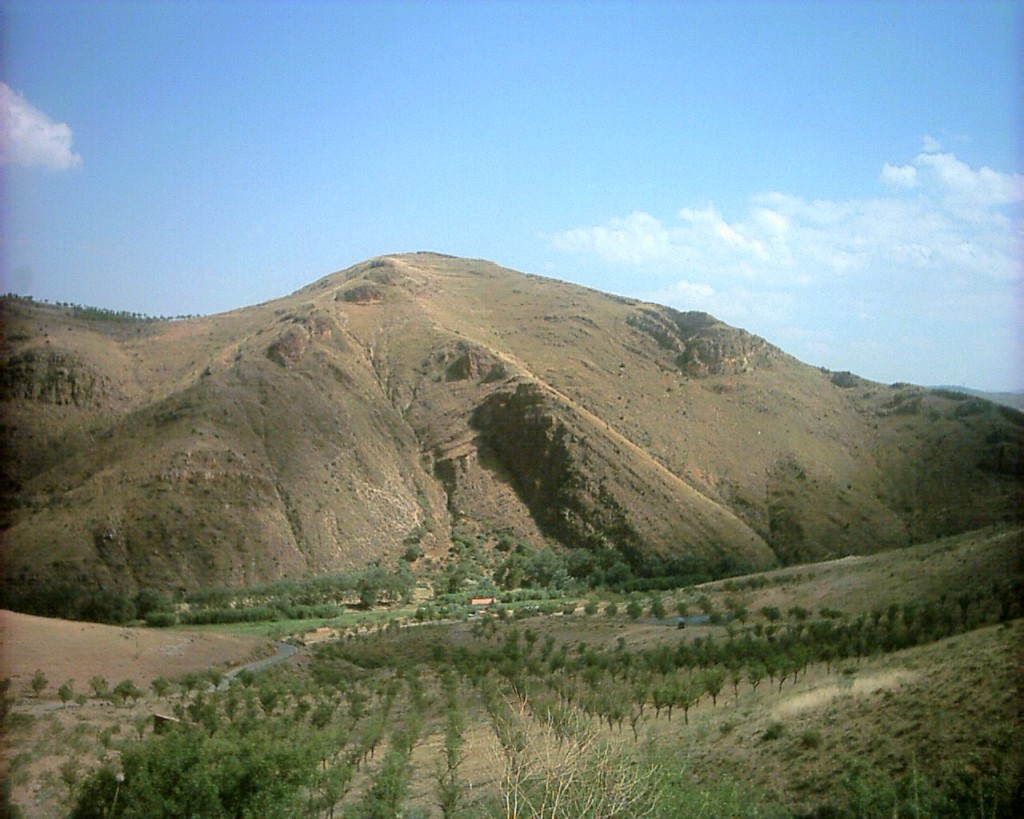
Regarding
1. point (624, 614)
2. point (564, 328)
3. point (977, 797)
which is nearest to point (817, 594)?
point (624, 614)

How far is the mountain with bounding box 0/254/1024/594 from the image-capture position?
61438mm

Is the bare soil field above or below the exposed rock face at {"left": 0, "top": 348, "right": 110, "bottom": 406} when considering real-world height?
below

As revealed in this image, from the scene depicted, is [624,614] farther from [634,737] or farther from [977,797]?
[977,797]

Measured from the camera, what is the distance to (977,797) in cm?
1380

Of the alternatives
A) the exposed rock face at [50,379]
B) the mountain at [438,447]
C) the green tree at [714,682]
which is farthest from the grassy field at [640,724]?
the exposed rock face at [50,379]

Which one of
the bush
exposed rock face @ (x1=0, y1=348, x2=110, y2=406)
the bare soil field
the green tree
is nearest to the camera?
the green tree

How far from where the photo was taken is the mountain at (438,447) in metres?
61.4

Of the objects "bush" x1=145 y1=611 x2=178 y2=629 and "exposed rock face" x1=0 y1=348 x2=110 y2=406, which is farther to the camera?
"exposed rock face" x1=0 y1=348 x2=110 y2=406

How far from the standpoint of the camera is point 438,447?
275 ft

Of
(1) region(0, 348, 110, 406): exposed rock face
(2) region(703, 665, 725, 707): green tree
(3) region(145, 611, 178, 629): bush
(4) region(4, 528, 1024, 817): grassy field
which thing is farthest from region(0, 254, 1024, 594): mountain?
(2) region(703, 665, 725, 707): green tree

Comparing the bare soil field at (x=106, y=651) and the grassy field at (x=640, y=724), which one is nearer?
the grassy field at (x=640, y=724)

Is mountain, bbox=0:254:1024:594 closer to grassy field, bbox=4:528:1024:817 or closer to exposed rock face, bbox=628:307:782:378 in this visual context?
exposed rock face, bbox=628:307:782:378

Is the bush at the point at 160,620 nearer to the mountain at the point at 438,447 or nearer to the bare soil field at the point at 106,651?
the bare soil field at the point at 106,651

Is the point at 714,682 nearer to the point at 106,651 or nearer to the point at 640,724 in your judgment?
the point at 640,724
